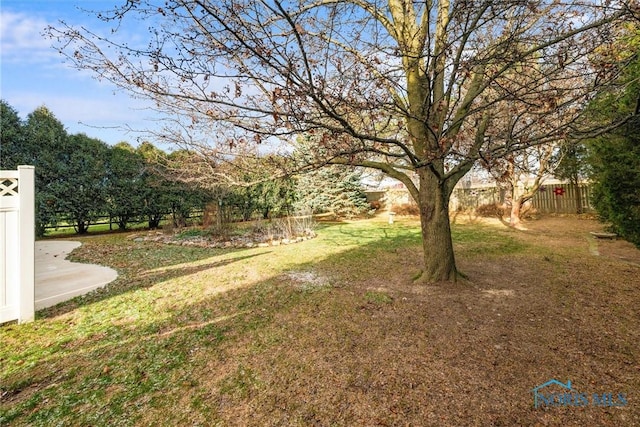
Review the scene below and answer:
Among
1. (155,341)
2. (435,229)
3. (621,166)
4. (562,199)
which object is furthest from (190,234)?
(562,199)

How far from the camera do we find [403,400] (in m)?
1.98

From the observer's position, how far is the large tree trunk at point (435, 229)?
432cm

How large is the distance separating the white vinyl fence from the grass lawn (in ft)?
1.05

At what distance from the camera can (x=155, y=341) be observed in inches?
115

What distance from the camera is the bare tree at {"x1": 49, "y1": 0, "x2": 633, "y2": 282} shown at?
8.26ft

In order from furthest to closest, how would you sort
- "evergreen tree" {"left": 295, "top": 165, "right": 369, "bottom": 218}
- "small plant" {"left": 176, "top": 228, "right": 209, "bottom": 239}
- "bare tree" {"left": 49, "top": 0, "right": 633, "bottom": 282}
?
1. "evergreen tree" {"left": 295, "top": 165, "right": 369, "bottom": 218}
2. "small plant" {"left": 176, "top": 228, "right": 209, "bottom": 239}
3. "bare tree" {"left": 49, "top": 0, "right": 633, "bottom": 282}

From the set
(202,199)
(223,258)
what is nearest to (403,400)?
(223,258)

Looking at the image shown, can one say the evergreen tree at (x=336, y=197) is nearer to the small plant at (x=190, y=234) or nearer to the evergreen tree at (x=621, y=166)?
the small plant at (x=190, y=234)

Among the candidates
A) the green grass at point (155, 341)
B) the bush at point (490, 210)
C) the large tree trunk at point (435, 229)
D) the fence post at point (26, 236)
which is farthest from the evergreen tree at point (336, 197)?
the fence post at point (26, 236)

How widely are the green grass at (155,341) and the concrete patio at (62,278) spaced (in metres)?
0.28

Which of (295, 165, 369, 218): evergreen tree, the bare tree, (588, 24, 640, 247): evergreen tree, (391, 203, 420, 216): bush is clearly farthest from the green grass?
(391, 203, 420, 216): bush

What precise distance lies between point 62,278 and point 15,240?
2.69 metres

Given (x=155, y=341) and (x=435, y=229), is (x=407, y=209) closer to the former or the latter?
(x=435, y=229)

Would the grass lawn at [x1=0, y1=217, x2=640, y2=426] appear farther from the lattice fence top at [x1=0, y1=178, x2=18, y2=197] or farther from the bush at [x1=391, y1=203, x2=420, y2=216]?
the bush at [x1=391, y1=203, x2=420, y2=216]
